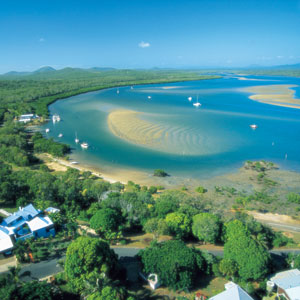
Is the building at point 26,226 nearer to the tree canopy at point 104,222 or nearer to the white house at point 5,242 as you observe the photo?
the white house at point 5,242

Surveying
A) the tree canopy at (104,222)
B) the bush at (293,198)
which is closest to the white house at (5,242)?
the tree canopy at (104,222)

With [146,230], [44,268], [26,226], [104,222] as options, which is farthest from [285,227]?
[26,226]

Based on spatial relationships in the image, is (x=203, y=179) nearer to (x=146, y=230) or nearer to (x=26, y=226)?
(x=146, y=230)

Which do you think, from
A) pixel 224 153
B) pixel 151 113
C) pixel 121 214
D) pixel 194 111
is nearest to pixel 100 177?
pixel 121 214

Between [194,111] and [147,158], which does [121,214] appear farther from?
[194,111]

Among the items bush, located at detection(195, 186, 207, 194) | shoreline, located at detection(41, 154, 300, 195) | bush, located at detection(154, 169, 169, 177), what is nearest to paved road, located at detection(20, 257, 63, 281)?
shoreline, located at detection(41, 154, 300, 195)

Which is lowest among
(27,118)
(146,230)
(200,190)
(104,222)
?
(200,190)

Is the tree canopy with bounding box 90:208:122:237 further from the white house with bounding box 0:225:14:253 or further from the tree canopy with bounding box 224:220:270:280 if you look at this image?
the tree canopy with bounding box 224:220:270:280
